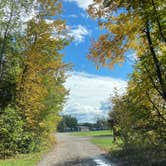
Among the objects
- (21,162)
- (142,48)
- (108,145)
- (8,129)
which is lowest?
(21,162)

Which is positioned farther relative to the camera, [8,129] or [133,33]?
[8,129]

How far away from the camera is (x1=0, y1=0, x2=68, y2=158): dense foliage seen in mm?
22000

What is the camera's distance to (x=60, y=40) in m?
23.2

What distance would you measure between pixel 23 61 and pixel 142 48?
11906 mm

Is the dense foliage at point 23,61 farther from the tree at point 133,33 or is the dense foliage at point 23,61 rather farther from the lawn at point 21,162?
the tree at point 133,33

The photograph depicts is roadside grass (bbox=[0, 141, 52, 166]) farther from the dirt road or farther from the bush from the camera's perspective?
the bush

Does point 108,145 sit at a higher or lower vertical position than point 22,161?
higher

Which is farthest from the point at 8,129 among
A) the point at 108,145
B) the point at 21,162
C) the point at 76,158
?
the point at 108,145

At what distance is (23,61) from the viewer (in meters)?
22.6

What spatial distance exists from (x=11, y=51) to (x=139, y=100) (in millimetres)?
10584

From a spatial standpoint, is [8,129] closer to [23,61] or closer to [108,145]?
[23,61]

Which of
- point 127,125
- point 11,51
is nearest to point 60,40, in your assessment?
point 11,51

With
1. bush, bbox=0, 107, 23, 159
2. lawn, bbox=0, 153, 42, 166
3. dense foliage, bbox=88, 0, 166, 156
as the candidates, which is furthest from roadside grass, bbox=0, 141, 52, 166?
dense foliage, bbox=88, 0, 166, 156

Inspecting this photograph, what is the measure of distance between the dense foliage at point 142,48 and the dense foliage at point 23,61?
846cm
